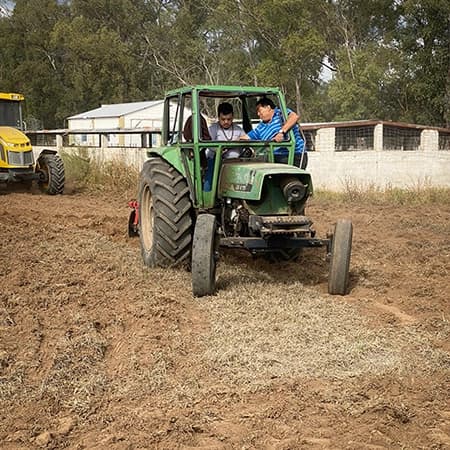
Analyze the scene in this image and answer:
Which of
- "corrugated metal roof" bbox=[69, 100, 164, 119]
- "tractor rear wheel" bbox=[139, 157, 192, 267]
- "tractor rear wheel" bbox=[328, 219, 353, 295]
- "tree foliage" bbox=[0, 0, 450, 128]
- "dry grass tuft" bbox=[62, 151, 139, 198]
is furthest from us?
"corrugated metal roof" bbox=[69, 100, 164, 119]

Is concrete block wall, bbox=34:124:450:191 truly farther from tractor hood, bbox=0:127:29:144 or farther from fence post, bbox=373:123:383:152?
tractor hood, bbox=0:127:29:144

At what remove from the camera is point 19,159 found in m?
14.0

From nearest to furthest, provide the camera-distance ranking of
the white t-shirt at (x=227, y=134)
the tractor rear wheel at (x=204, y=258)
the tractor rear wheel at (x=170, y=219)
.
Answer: the tractor rear wheel at (x=204, y=258)
the tractor rear wheel at (x=170, y=219)
the white t-shirt at (x=227, y=134)

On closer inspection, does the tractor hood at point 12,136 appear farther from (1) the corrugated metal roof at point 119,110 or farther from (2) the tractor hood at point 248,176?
(1) the corrugated metal roof at point 119,110

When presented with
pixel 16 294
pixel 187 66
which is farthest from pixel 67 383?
pixel 187 66

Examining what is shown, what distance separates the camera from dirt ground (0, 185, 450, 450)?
369 cm

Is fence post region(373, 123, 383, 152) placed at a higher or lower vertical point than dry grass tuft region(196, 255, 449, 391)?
higher

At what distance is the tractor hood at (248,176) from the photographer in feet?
20.2

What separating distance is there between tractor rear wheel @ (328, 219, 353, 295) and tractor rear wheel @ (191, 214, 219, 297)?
117cm

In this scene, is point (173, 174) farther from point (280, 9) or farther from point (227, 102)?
point (280, 9)

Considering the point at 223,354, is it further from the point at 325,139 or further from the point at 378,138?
the point at 325,139

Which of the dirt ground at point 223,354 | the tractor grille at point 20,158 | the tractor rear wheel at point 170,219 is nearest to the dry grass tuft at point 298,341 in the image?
the dirt ground at point 223,354

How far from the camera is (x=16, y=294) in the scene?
6211mm

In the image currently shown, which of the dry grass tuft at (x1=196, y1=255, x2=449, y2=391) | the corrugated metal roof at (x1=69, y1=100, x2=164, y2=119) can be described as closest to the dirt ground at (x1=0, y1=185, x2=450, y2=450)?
the dry grass tuft at (x1=196, y1=255, x2=449, y2=391)
